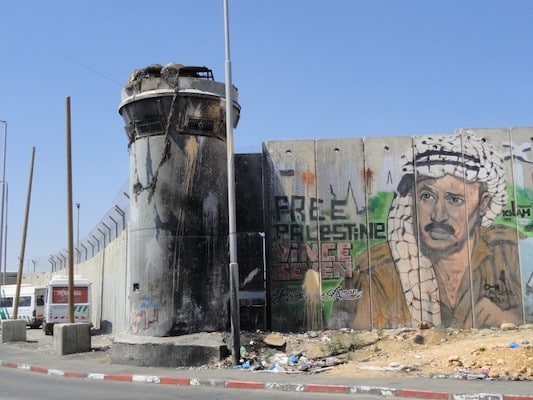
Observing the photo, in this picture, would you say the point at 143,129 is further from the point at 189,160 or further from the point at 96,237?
the point at 96,237

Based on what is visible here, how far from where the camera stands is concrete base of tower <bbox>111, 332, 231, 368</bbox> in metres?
14.6

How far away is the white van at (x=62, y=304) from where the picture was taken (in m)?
29.6

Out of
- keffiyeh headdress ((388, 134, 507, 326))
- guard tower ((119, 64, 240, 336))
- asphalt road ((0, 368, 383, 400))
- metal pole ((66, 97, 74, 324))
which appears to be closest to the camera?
asphalt road ((0, 368, 383, 400))

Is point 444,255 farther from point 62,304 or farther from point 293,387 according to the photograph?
point 62,304

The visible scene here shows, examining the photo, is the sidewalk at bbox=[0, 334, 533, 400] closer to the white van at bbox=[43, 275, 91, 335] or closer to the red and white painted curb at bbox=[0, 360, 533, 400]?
the red and white painted curb at bbox=[0, 360, 533, 400]

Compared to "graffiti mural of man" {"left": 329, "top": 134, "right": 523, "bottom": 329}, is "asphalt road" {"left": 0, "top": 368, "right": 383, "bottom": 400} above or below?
below

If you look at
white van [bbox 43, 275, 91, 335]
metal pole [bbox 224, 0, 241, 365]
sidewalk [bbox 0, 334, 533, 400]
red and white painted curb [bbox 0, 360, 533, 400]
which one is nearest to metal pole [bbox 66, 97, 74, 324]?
sidewalk [bbox 0, 334, 533, 400]

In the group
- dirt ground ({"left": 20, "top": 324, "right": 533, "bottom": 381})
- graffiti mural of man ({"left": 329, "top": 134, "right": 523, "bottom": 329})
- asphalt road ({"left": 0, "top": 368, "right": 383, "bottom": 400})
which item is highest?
graffiti mural of man ({"left": 329, "top": 134, "right": 523, "bottom": 329})

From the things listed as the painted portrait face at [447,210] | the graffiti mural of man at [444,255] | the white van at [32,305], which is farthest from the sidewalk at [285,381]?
the white van at [32,305]

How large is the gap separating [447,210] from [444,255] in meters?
1.34

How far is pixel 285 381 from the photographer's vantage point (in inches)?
464

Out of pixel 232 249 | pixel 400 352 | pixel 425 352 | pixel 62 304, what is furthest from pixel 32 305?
pixel 425 352

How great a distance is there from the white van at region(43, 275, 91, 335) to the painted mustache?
1878 centimetres

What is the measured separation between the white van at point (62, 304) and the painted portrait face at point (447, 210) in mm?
18685
